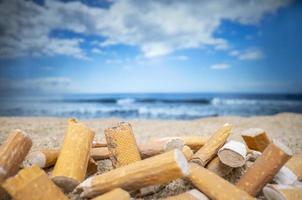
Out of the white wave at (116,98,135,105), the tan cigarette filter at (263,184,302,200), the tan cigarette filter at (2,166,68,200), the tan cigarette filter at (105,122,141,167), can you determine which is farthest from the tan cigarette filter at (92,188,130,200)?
the white wave at (116,98,135,105)

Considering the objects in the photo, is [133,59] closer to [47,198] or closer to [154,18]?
[154,18]

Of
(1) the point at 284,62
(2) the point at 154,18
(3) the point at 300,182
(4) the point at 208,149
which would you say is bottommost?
(3) the point at 300,182

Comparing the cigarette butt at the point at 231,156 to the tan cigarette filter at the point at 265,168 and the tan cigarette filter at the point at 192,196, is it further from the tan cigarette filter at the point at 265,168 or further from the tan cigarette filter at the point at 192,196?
the tan cigarette filter at the point at 192,196

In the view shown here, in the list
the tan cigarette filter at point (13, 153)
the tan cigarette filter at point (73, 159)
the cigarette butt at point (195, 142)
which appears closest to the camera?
the tan cigarette filter at point (13, 153)

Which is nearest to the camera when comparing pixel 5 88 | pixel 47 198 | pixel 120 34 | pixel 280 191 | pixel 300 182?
pixel 47 198

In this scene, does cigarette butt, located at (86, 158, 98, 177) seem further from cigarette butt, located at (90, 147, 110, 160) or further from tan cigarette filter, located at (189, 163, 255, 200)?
tan cigarette filter, located at (189, 163, 255, 200)

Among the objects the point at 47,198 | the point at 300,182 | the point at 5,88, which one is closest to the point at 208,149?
the point at 300,182

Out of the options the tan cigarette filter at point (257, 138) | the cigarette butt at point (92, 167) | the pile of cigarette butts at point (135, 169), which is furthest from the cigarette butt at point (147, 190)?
the tan cigarette filter at point (257, 138)

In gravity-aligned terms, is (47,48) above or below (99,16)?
below
